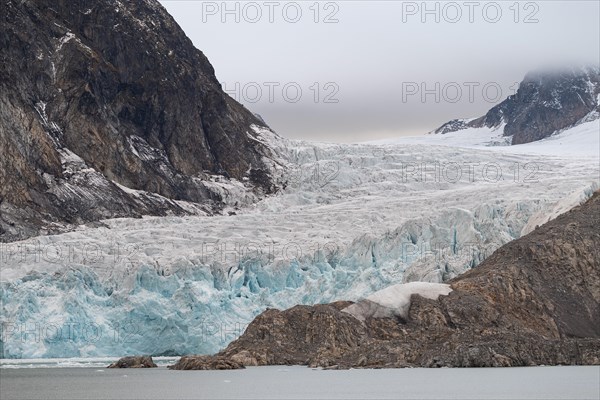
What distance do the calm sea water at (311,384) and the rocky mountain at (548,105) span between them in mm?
105059

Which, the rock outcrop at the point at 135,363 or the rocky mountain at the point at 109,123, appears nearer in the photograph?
the rock outcrop at the point at 135,363

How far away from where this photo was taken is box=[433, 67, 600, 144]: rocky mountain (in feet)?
485

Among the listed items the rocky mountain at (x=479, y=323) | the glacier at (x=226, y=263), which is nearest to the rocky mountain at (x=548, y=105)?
the glacier at (x=226, y=263)

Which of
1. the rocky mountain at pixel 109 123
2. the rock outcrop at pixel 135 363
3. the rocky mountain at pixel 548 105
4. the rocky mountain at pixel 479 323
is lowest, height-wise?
the rock outcrop at pixel 135 363

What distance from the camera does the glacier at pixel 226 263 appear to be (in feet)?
182

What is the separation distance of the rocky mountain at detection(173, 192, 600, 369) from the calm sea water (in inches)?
66.6

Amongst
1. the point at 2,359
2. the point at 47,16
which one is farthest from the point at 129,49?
the point at 2,359

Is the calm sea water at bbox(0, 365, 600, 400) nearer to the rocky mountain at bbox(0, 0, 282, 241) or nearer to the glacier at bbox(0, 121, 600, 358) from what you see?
the glacier at bbox(0, 121, 600, 358)

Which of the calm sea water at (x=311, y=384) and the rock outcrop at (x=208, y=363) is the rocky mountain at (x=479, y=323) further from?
the calm sea water at (x=311, y=384)

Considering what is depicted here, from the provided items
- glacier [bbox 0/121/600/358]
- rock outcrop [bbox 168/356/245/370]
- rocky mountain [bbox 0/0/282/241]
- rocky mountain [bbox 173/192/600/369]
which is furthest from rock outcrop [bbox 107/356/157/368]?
rocky mountain [bbox 0/0/282/241]

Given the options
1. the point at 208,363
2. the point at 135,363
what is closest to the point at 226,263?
the point at 135,363

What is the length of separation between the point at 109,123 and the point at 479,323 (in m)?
46.8

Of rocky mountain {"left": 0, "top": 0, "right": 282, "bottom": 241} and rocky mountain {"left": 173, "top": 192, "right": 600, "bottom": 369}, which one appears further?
rocky mountain {"left": 0, "top": 0, "right": 282, "bottom": 241}

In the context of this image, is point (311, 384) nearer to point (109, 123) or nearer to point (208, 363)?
point (208, 363)
